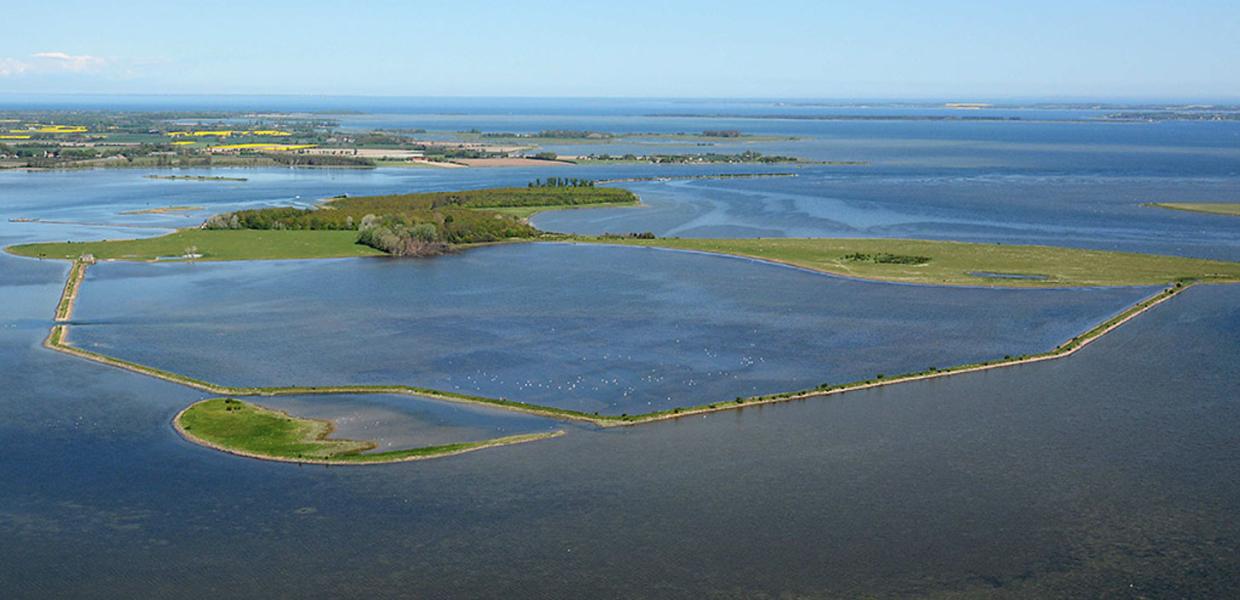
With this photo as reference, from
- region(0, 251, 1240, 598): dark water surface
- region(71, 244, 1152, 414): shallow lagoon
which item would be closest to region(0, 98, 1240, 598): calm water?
region(0, 251, 1240, 598): dark water surface

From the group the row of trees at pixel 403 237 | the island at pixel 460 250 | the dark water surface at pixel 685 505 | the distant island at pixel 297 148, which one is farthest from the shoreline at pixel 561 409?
the distant island at pixel 297 148

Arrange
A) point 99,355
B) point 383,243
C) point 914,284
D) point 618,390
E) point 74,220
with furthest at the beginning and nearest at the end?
point 74,220
point 383,243
point 914,284
point 99,355
point 618,390

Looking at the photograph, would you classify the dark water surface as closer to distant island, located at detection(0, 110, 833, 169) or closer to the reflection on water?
the reflection on water

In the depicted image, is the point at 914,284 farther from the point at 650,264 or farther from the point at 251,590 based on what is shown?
the point at 251,590

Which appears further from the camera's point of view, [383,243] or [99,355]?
[383,243]

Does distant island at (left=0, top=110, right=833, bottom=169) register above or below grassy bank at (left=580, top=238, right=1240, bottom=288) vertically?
above

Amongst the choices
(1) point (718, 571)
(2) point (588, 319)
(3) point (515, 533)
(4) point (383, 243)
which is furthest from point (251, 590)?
(4) point (383, 243)
